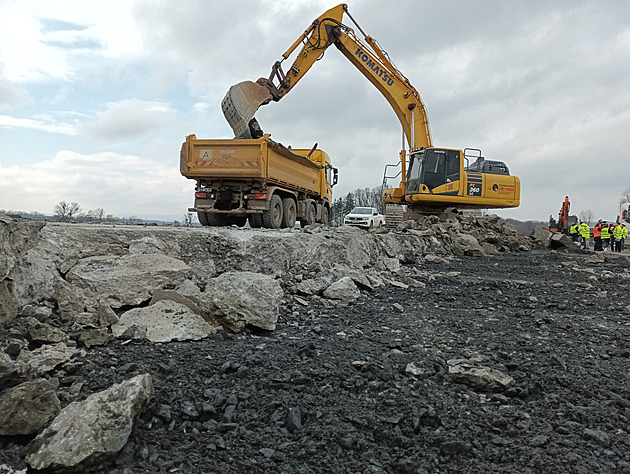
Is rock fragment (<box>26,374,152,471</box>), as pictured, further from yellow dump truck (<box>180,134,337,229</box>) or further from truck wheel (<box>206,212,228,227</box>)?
truck wheel (<box>206,212,228,227</box>)

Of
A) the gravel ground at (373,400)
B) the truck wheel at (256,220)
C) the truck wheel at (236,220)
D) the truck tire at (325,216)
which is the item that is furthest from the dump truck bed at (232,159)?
the gravel ground at (373,400)

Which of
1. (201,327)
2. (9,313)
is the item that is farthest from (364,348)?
(9,313)

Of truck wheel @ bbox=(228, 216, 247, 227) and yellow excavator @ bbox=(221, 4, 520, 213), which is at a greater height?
yellow excavator @ bbox=(221, 4, 520, 213)

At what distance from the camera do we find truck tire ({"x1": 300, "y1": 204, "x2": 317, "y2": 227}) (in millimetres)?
11356

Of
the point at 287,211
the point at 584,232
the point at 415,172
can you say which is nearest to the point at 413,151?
the point at 415,172

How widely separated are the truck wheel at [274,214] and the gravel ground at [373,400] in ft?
15.8

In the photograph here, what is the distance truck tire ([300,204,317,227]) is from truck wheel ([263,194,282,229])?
198 cm

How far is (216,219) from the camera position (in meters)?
9.64

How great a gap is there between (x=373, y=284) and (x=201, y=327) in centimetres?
304

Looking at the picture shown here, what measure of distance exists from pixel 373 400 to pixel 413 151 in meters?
12.4

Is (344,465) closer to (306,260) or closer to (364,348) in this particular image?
(364,348)

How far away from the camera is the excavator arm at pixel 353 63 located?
9758 millimetres

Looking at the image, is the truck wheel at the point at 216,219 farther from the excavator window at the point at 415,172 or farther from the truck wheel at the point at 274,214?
the excavator window at the point at 415,172

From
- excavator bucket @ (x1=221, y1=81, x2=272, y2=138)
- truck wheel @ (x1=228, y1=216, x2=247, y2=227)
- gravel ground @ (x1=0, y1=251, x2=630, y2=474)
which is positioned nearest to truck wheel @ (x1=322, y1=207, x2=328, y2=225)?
truck wheel @ (x1=228, y1=216, x2=247, y2=227)
